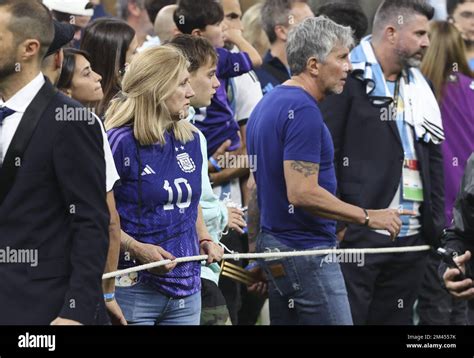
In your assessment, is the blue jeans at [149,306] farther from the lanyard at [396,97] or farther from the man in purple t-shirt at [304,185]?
the lanyard at [396,97]

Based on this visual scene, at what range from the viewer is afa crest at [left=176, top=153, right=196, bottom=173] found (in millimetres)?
5824

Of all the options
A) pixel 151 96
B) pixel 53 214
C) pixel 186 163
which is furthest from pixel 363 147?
pixel 53 214

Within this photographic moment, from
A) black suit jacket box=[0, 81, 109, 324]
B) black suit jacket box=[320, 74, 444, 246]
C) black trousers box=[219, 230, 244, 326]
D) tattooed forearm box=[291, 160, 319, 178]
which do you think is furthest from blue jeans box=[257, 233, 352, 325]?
black suit jacket box=[0, 81, 109, 324]

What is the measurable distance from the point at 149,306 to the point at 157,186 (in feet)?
1.79

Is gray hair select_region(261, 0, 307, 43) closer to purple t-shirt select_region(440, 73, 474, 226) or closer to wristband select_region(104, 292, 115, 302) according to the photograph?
purple t-shirt select_region(440, 73, 474, 226)

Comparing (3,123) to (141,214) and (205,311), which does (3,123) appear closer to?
(141,214)

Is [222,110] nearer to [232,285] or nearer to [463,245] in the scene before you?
[232,285]

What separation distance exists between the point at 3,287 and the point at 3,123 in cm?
58

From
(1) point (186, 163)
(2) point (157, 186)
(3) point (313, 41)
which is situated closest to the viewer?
(2) point (157, 186)

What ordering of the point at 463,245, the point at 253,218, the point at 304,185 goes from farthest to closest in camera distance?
the point at 253,218 → the point at 304,185 → the point at 463,245

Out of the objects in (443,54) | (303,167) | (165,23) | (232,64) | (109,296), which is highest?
(165,23)

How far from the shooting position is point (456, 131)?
8.45 metres
